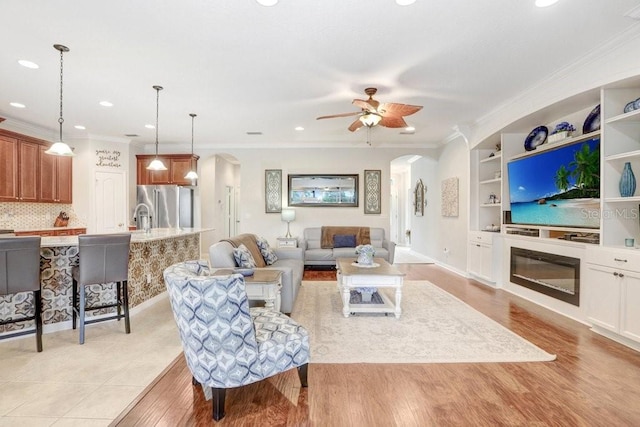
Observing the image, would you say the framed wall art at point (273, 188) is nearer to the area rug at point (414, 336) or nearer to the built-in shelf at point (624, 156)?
the area rug at point (414, 336)

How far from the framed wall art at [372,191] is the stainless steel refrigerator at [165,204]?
13.2 feet

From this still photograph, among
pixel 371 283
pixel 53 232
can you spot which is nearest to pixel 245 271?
pixel 371 283

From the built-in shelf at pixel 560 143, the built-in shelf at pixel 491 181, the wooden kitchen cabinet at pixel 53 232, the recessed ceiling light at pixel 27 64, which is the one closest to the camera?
the recessed ceiling light at pixel 27 64

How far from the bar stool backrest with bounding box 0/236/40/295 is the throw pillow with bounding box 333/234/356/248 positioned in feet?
16.0

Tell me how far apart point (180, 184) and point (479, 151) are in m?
6.17

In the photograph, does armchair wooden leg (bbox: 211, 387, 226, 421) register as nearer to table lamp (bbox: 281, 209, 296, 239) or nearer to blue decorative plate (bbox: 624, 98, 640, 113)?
blue decorative plate (bbox: 624, 98, 640, 113)

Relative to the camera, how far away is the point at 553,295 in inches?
154

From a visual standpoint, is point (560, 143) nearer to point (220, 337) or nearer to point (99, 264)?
point (220, 337)

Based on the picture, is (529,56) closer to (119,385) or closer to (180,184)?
(119,385)

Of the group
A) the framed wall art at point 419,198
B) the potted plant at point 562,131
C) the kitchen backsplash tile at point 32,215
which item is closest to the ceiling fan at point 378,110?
the potted plant at point 562,131

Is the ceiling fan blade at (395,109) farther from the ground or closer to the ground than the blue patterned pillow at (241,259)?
farther from the ground

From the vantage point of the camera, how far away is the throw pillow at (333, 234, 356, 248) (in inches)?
264

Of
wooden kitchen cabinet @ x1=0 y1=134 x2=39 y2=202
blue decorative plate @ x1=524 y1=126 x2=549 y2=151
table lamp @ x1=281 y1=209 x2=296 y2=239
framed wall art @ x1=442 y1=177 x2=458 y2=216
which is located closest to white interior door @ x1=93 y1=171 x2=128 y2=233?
wooden kitchen cabinet @ x1=0 y1=134 x2=39 y2=202

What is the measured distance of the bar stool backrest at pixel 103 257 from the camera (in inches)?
116
